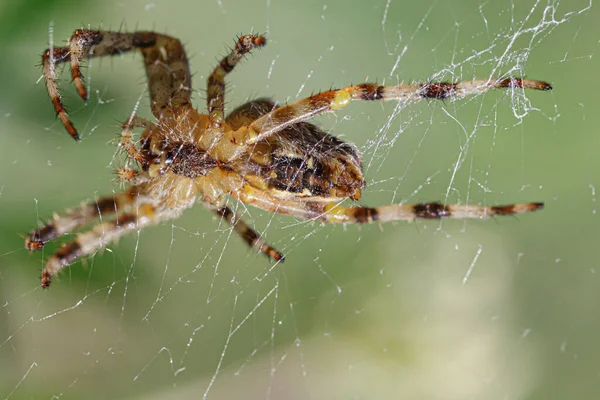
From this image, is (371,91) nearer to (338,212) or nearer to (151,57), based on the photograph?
(338,212)

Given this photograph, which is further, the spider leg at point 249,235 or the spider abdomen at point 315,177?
the spider leg at point 249,235

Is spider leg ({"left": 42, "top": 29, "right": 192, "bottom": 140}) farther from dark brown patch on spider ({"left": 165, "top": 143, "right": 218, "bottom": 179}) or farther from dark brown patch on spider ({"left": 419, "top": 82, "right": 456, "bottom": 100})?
dark brown patch on spider ({"left": 419, "top": 82, "right": 456, "bottom": 100})

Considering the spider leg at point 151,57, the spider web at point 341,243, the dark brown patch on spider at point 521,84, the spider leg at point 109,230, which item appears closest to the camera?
the dark brown patch on spider at point 521,84

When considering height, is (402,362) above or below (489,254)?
below

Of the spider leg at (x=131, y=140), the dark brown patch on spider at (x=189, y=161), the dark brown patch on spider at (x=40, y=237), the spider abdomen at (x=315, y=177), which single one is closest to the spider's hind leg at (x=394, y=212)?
the spider abdomen at (x=315, y=177)

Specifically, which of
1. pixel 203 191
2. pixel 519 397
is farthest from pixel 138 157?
pixel 519 397

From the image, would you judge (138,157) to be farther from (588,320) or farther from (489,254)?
(588,320)

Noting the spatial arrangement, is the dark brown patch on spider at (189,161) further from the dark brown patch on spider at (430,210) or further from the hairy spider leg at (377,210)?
the dark brown patch on spider at (430,210)
